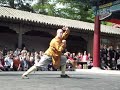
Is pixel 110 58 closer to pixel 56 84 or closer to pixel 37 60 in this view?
pixel 37 60

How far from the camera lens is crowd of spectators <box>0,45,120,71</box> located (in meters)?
19.2

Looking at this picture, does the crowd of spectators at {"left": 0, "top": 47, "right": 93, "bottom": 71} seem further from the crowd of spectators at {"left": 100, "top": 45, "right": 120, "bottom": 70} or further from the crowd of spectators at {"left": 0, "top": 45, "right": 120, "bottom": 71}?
the crowd of spectators at {"left": 100, "top": 45, "right": 120, "bottom": 70}

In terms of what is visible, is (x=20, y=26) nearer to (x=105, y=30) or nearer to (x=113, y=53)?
(x=113, y=53)

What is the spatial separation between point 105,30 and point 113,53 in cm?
643

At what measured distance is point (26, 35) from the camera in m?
26.7

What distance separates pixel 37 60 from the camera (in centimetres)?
2012

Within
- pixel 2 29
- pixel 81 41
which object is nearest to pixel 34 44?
pixel 2 29

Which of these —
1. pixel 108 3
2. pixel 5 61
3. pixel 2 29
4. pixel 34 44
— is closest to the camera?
pixel 5 61

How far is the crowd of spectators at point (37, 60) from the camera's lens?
19.2 metres

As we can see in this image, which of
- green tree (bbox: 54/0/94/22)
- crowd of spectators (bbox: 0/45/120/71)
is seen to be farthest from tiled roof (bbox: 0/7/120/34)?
green tree (bbox: 54/0/94/22)

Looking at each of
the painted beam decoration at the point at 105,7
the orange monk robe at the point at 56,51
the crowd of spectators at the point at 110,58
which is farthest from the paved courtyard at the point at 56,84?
the crowd of spectators at the point at 110,58

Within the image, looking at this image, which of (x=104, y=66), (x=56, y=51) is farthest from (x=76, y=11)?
(x=56, y=51)

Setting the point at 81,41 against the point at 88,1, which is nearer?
the point at 88,1

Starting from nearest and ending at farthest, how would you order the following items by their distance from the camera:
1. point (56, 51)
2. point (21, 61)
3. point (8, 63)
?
point (56, 51), point (8, 63), point (21, 61)
